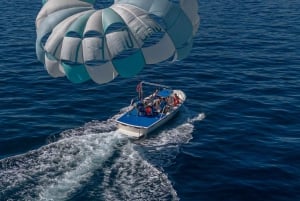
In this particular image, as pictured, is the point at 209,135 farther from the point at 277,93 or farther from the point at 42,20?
the point at 42,20

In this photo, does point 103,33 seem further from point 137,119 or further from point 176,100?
point 176,100

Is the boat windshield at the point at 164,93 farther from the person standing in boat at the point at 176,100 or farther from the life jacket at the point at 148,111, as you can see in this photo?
the life jacket at the point at 148,111

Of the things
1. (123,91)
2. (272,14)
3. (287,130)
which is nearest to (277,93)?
(287,130)

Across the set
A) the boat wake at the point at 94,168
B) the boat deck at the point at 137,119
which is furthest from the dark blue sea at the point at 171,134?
the boat deck at the point at 137,119

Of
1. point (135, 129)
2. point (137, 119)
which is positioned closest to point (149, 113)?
point (137, 119)

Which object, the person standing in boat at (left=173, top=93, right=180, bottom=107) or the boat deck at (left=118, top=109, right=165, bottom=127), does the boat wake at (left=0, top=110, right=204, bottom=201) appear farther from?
the person standing in boat at (left=173, top=93, right=180, bottom=107)
